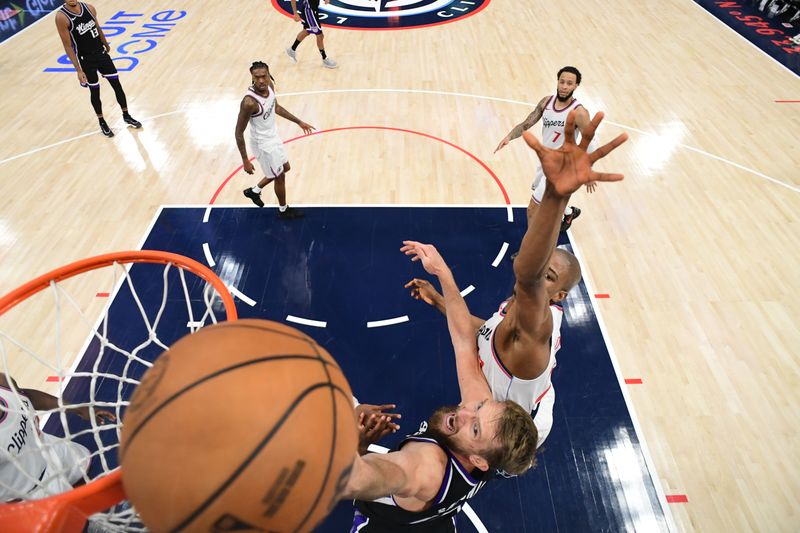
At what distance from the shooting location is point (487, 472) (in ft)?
A: 6.74

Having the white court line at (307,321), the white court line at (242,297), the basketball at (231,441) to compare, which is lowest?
the white court line at (307,321)

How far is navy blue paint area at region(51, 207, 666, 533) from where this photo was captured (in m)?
3.28

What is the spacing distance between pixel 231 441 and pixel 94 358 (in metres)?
3.72

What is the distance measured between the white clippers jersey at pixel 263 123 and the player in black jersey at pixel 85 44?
3114 mm

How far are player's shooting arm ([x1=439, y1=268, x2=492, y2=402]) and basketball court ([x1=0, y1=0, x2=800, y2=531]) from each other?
4.00 feet

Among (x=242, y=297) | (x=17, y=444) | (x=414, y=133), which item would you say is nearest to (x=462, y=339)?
(x=17, y=444)

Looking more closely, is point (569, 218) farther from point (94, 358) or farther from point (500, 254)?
point (94, 358)

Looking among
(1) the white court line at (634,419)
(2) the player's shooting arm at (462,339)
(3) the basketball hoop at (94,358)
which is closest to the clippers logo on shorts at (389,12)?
(3) the basketball hoop at (94,358)

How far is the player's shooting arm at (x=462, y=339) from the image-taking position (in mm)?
2533

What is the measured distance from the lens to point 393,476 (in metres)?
1.61

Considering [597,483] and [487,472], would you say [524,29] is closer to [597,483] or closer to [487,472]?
[597,483]

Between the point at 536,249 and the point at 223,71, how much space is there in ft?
28.2

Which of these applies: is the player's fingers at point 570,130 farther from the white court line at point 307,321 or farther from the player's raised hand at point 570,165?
the white court line at point 307,321

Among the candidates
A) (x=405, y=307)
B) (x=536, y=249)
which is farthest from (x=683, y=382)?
(x=536, y=249)
